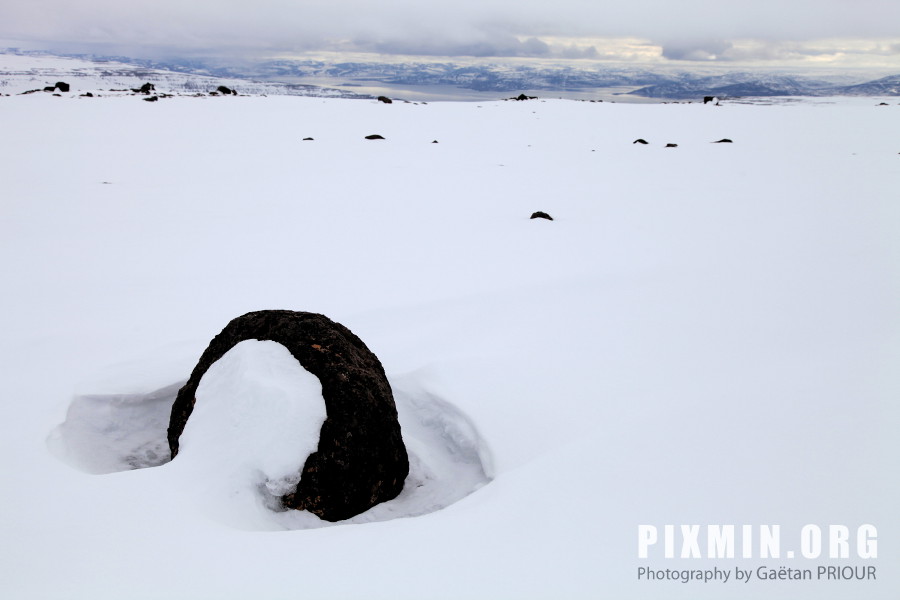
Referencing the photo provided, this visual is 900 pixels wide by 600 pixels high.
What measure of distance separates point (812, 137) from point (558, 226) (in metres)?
14.1

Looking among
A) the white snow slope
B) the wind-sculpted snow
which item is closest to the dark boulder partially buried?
the wind-sculpted snow

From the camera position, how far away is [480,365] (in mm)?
Answer: 3996

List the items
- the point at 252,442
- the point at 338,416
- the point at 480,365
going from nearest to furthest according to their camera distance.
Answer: the point at 252,442 < the point at 338,416 < the point at 480,365

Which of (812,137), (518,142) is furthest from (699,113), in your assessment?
(518,142)

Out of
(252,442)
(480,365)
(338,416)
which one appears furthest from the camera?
(480,365)

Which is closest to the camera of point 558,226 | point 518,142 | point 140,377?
point 140,377

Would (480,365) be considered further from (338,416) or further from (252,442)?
(252,442)

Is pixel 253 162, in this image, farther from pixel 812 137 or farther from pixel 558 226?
pixel 812 137

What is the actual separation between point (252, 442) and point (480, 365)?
66.3 inches

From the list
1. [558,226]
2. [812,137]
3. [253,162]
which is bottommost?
[558,226]

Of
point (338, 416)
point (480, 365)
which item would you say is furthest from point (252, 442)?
point (480, 365)

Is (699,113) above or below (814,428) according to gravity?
above

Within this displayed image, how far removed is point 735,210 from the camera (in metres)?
8.75

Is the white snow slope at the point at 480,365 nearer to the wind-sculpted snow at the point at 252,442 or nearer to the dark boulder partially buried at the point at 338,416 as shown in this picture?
the wind-sculpted snow at the point at 252,442
